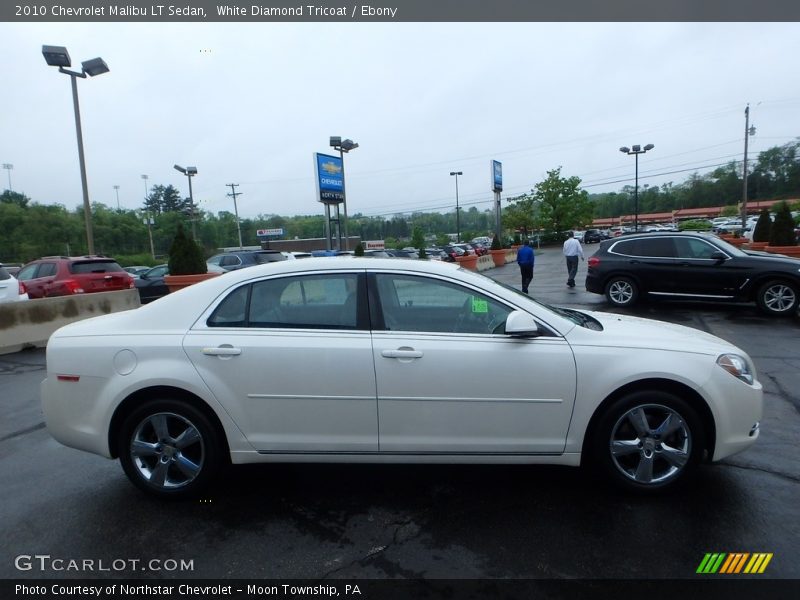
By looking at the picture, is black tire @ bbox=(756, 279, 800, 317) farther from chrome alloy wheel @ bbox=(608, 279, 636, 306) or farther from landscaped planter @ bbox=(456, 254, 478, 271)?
landscaped planter @ bbox=(456, 254, 478, 271)

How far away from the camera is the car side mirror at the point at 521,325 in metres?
3.22

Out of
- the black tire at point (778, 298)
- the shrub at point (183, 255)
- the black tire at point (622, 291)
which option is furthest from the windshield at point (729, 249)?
the shrub at point (183, 255)

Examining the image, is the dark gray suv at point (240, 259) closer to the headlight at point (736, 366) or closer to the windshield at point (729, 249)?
the windshield at point (729, 249)

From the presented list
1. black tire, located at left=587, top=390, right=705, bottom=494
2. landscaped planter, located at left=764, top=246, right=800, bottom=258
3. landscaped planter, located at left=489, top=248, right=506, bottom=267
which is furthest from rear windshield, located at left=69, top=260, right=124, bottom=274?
landscaped planter, located at left=489, top=248, right=506, bottom=267

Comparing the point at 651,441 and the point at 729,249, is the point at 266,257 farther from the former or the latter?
the point at 651,441

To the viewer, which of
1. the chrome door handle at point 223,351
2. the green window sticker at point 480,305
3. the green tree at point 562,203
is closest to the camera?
the chrome door handle at point 223,351

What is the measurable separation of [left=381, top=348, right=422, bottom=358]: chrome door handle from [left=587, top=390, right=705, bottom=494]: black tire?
124 cm

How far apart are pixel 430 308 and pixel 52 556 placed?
266 centimetres

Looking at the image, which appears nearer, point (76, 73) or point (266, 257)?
point (76, 73)

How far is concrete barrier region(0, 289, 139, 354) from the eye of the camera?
9047 millimetres

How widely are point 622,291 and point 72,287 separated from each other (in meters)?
13.1

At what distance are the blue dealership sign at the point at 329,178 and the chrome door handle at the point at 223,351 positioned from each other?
25.2m

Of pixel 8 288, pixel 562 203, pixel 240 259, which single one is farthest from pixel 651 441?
pixel 562 203

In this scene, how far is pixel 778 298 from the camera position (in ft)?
32.2
